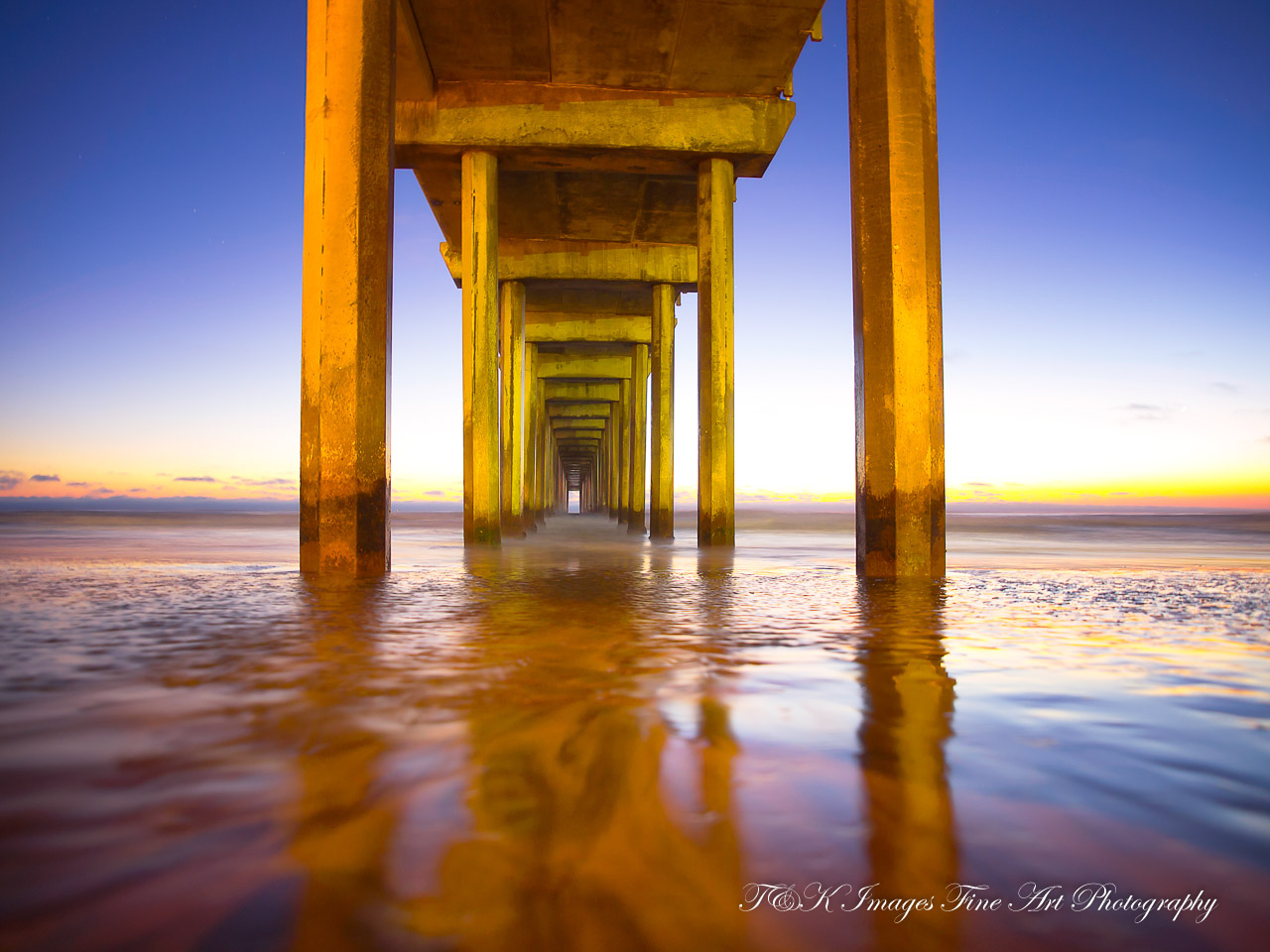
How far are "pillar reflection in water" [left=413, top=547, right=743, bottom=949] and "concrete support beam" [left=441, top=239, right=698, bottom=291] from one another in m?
15.0

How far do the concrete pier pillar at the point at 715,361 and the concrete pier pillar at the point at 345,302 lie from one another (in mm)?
5911

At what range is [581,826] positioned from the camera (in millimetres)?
1305

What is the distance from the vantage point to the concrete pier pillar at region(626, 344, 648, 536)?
21791 mm

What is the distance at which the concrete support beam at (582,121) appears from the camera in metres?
11.3

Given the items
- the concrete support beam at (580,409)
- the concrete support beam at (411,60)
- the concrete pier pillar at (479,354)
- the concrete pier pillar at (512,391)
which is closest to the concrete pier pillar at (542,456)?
the concrete support beam at (580,409)

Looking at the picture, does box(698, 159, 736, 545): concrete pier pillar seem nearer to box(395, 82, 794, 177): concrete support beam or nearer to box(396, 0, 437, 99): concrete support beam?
box(395, 82, 794, 177): concrete support beam

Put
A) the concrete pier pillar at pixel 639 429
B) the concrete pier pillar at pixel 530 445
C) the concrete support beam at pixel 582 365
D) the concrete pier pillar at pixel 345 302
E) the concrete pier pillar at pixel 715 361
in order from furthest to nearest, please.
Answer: the concrete support beam at pixel 582 365
the concrete pier pillar at pixel 639 429
the concrete pier pillar at pixel 530 445
the concrete pier pillar at pixel 715 361
the concrete pier pillar at pixel 345 302

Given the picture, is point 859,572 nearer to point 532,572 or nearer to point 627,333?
point 532,572

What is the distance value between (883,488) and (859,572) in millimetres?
784

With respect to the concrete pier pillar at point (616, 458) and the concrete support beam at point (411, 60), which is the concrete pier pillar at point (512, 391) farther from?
the concrete pier pillar at point (616, 458)

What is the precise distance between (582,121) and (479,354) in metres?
3.90

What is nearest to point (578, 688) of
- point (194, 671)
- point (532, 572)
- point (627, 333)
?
point (194, 671)

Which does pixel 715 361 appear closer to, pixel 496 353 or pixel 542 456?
pixel 496 353

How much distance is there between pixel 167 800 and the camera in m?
1.38
